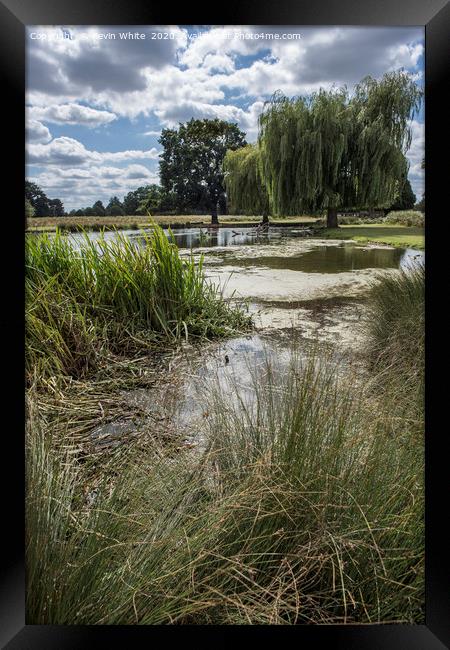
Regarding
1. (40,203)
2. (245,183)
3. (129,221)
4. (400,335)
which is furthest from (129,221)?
(400,335)

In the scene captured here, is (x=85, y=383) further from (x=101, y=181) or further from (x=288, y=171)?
(x=288, y=171)

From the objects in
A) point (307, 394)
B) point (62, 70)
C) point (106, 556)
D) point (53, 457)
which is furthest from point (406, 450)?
point (62, 70)

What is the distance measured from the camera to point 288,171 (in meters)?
1.57

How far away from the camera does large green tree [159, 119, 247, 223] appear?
1.34m

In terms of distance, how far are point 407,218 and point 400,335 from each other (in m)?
0.36

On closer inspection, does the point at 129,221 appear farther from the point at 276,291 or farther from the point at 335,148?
the point at 335,148

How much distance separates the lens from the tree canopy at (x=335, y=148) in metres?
1.31

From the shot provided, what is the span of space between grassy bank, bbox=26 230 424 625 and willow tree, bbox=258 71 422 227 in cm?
38

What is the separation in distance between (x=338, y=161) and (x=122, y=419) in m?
1.20

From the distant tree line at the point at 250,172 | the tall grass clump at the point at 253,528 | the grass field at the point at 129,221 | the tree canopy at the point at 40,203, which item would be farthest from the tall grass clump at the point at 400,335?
the tree canopy at the point at 40,203

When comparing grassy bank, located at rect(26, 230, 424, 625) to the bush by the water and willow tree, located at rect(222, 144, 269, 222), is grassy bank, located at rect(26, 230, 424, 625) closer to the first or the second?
the bush by the water

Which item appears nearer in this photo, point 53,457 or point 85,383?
point 53,457

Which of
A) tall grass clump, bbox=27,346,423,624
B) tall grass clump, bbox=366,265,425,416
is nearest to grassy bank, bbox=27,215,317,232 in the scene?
tall grass clump, bbox=366,265,425,416

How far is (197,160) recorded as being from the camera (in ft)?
4.61
